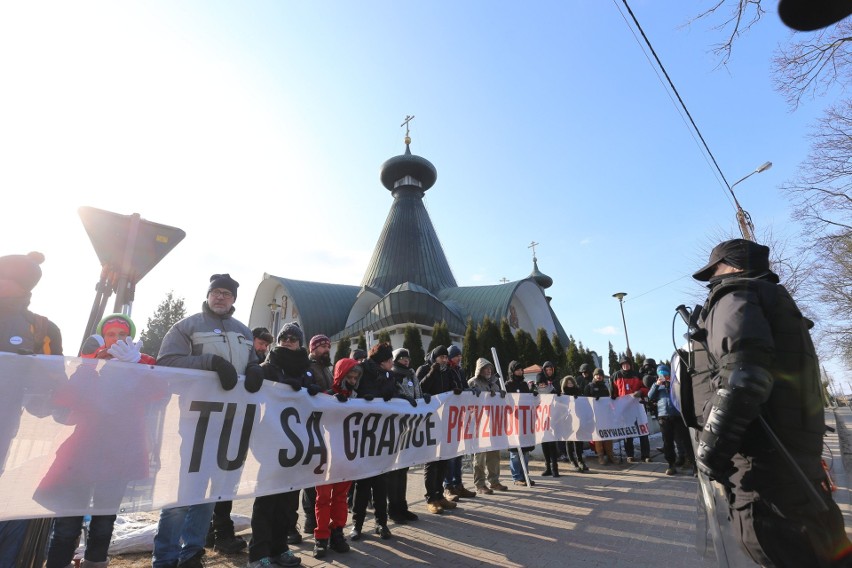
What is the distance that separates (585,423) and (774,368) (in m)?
6.38

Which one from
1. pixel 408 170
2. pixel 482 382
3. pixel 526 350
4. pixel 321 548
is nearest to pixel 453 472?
pixel 482 382

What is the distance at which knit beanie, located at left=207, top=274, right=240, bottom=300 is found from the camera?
3.38m

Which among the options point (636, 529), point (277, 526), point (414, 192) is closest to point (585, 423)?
point (636, 529)

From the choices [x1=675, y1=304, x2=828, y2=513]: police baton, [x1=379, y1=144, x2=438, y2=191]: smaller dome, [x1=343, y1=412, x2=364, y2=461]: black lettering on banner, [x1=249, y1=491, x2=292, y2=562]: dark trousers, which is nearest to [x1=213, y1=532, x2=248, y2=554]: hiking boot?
[x1=249, y1=491, x2=292, y2=562]: dark trousers

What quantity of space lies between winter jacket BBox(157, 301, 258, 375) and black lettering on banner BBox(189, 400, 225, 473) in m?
0.23

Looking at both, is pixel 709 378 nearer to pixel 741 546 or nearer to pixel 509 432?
pixel 741 546

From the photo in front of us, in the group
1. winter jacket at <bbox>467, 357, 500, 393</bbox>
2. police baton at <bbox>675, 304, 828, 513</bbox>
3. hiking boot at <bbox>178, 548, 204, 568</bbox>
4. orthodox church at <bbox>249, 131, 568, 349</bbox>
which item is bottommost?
hiking boot at <bbox>178, 548, 204, 568</bbox>

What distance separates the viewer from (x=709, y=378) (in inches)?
88.2

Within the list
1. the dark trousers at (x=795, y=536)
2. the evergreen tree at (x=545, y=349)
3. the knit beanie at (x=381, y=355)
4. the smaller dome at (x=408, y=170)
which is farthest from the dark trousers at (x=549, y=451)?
the smaller dome at (x=408, y=170)

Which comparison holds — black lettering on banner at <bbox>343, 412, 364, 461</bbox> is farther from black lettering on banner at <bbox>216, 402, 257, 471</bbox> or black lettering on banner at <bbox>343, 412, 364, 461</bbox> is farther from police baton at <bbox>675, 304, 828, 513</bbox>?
police baton at <bbox>675, 304, 828, 513</bbox>

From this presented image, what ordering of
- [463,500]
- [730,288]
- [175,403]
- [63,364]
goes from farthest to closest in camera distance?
[463,500] → [175,403] → [63,364] → [730,288]

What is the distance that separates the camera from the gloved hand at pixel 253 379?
3051 mm

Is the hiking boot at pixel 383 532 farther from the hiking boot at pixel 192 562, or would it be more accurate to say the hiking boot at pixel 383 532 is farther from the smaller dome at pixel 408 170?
the smaller dome at pixel 408 170

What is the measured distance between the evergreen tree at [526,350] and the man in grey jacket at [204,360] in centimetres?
2700
